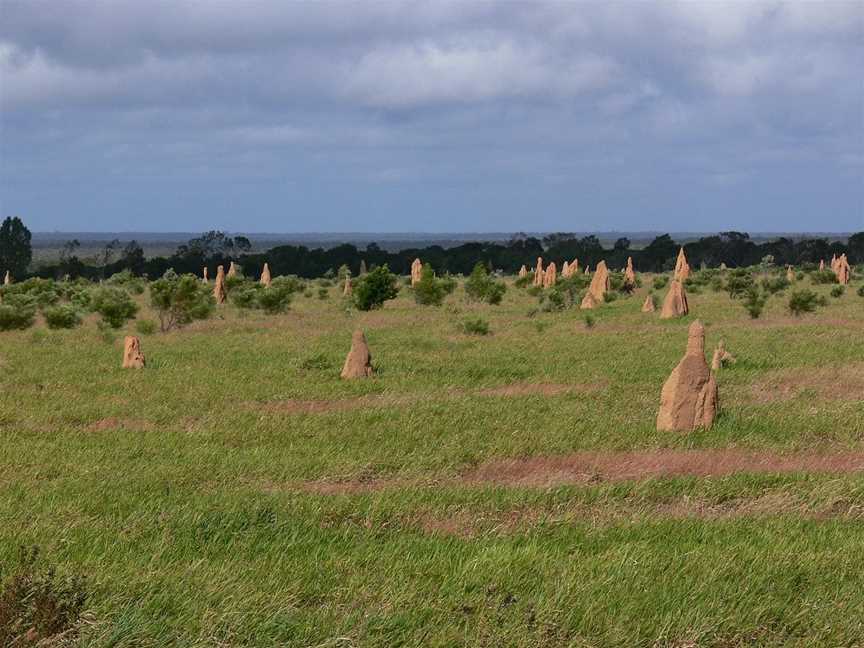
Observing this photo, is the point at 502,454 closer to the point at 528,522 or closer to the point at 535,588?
the point at 528,522

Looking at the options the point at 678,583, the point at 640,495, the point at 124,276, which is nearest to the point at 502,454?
the point at 640,495

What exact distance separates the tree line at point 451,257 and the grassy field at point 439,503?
58.5 metres

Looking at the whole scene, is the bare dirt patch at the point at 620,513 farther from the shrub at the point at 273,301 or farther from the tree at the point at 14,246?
the tree at the point at 14,246


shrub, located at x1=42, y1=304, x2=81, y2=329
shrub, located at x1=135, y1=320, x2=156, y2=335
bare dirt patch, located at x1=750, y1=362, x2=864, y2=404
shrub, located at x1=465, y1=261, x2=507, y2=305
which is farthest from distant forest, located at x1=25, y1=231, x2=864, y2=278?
bare dirt patch, located at x1=750, y1=362, x2=864, y2=404

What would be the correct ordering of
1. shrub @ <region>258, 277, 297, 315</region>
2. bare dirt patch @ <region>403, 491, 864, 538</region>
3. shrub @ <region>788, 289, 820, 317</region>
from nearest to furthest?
bare dirt patch @ <region>403, 491, 864, 538</region> < shrub @ <region>788, 289, 820, 317</region> < shrub @ <region>258, 277, 297, 315</region>

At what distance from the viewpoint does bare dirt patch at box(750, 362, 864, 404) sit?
16031 millimetres

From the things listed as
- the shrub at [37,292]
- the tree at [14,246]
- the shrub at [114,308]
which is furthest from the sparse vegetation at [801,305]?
the tree at [14,246]

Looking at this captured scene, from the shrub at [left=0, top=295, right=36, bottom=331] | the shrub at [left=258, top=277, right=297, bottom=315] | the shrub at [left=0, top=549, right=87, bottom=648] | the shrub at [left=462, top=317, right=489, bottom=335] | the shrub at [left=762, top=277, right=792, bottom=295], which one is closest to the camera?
the shrub at [left=0, top=549, right=87, bottom=648]

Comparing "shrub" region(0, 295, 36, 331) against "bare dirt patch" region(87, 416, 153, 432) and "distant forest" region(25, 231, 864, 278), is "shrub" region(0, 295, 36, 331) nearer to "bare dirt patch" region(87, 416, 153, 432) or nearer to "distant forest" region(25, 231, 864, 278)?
"bare dirt patch" region(87, 416, 153, 432)

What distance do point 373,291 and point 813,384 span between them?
23248mm

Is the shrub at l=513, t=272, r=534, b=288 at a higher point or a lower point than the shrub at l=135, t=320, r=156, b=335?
higher

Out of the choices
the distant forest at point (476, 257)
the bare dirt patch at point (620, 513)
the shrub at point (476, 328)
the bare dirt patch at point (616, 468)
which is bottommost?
the bare dirt patch at point (616, 468)

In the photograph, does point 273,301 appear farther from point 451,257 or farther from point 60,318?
point 451,257

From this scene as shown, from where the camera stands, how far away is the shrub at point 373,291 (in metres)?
38.2
